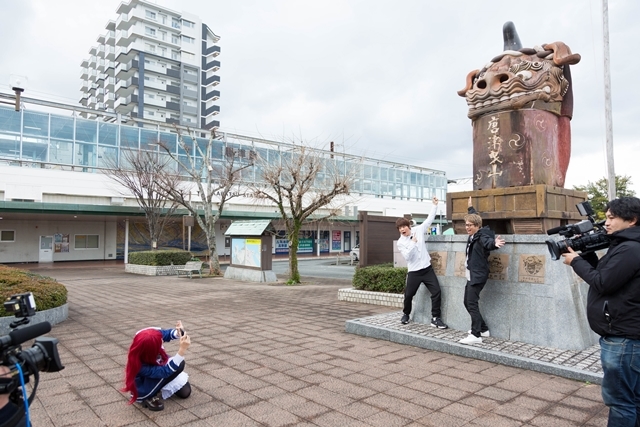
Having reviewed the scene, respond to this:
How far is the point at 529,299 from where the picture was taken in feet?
17.5

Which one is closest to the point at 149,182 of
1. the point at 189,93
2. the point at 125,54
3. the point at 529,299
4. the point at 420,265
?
the point at 420,265

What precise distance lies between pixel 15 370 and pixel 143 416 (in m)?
1.91

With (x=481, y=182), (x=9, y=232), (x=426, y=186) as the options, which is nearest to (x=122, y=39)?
(x=9, y=232)

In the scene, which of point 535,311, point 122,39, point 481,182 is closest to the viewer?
point 535,311

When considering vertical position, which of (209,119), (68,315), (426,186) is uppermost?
(209,119)

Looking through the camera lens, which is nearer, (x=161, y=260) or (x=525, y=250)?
(x=525, y=250)

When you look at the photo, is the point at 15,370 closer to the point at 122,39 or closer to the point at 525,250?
the point at 525,250

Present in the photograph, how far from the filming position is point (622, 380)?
2592 mm

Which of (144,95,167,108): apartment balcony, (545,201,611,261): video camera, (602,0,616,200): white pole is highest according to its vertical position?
(144,95,167,108): apartment balcony

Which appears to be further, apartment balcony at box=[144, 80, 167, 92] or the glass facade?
apartment balcony at box=[144, 80, 167, 92]

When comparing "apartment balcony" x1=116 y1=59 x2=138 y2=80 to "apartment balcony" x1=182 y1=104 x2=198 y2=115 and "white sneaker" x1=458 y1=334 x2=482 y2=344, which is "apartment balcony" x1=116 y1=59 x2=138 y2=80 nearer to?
"apartment balcony" x1=182 y1=104 x2=198 y2=115

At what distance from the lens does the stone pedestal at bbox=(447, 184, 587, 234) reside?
593cm

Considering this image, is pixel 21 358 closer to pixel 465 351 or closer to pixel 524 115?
pixel 465 351

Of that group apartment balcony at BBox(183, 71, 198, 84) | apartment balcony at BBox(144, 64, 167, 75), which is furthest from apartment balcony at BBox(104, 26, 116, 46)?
apartment balcony at BBox(183, 71, 198, 84)
